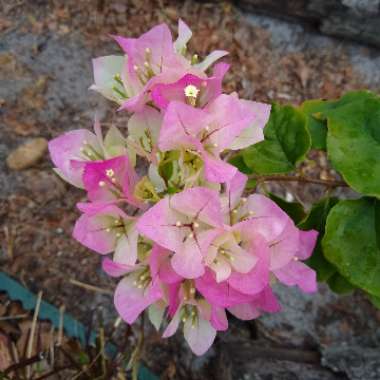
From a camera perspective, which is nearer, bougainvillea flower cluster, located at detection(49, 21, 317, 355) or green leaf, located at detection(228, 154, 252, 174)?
bougainvillea flower cluster, located at detection(49, 21, 317, 355)

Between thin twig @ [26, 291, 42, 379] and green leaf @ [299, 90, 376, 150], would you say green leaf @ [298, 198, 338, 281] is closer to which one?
green leaf @ [299, 90, 376, 150]

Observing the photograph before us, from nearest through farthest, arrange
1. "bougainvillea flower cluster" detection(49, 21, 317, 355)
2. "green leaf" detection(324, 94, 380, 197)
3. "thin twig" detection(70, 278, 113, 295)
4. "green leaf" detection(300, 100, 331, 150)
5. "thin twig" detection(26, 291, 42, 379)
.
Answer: "bougainvillea flower cluster" detection(49, 21, 317, 355) < "green leaf" detection(324, 94, 380, 197) < "green leaf" detection(300, 100, 331, 150) < "thin twig" detection(26, 291, 42, 379) < "thin twig" detection(70, 278, 113, 295)

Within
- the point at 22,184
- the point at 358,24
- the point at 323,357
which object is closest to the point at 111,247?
the point at 323,357

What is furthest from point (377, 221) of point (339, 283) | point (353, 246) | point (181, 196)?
point (181, 196)

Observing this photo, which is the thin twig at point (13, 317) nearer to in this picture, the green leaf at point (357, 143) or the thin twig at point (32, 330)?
the thin twig at point (32, 330)

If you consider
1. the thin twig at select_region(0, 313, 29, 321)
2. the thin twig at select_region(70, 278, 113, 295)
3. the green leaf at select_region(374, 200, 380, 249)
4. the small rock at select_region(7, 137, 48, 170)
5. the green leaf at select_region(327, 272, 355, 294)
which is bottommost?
the thin twig at select_region(0, 313, 29, 321)

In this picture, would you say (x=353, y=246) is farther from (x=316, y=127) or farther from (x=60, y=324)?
(x=60, y=324)

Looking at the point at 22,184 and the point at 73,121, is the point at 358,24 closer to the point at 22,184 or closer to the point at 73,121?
the point at 73,121

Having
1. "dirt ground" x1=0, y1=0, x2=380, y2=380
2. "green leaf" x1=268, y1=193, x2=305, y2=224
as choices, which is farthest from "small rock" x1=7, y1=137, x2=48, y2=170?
"green leaf" x1=268, y1=193, x2=305, y2=224
